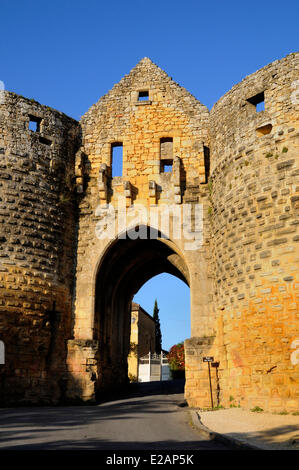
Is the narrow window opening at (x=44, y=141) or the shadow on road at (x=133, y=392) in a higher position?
the narrow window opening at (x=44, y=141)

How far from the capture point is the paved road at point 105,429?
6.23 meters

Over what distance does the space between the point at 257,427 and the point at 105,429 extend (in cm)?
234

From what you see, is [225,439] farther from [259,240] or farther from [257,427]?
[259,240]

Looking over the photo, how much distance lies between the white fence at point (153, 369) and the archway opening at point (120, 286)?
47.2 feet

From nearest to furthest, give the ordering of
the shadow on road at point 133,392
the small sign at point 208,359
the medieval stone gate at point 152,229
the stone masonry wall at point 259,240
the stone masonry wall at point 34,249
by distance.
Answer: the stone masonry wall at point 259,240, the medieval stone gate at point 152,229, the small sign at point 208,359, the stone masonry wall at point 34,249, the shadow on road at point 133,392

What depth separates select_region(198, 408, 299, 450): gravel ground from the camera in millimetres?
6430

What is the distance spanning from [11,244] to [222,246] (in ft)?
16.9

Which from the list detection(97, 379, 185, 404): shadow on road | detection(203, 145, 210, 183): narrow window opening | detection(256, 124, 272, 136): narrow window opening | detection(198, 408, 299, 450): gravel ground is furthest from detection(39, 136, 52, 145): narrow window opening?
detection(198, 408, 299, 450): gravel ground

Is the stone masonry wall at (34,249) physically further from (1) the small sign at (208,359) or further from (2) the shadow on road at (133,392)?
(1) the small sign at (208,359)

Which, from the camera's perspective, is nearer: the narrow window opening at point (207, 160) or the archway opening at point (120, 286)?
the narrow window opening at point (207, 160)

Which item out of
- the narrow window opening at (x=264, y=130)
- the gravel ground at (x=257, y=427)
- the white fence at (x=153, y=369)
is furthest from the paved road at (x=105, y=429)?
the white fence at (x=153, y=369)

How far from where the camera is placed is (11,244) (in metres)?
12.5

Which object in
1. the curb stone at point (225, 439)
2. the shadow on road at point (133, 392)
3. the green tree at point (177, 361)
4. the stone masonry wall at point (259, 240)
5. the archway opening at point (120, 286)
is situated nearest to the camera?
the curb stone at point (225, 439)
